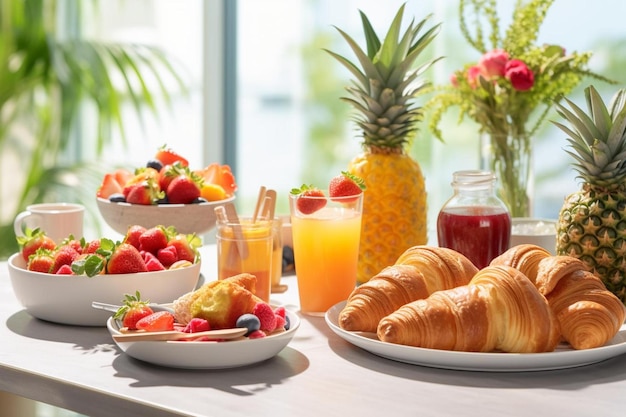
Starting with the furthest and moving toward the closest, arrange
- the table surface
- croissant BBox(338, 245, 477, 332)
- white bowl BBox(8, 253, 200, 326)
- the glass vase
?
the glass vase, white bowl BBox(8, 253, 200, 326), croissant BBox(338, 245, 477, 332), the table surface

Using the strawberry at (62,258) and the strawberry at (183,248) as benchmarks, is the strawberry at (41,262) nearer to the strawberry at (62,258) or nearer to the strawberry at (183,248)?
the strawberry at (62,258)

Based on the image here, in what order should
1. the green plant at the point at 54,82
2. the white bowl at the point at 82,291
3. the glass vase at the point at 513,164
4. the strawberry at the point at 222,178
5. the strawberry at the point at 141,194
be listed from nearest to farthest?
1. the white bowl at the point at 82,291
2. the strawberry at the point at 141,194
3. the strawberry at the point at 222,178
4. the glass vase at the point at 513,164
5. the green plant at the point at 54,82

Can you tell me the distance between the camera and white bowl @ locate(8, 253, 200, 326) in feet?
4.75

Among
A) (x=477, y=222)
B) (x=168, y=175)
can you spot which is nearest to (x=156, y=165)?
(x=168, y=175)

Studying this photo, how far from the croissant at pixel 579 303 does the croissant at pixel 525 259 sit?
2 centimetres

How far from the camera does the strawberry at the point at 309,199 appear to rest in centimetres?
156

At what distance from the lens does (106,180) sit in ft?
6.43

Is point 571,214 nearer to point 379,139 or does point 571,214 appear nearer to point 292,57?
point 379,139

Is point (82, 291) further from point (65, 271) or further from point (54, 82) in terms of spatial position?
point (54, 82)

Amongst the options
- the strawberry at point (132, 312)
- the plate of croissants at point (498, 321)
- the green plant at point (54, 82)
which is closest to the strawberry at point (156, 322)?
the strawberry at point (132, 312)

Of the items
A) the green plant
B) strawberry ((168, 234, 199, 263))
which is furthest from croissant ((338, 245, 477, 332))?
the green plant

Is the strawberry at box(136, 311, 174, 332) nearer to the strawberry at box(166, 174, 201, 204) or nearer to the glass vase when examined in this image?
the strawberry at box(166, 174, 201, 204)

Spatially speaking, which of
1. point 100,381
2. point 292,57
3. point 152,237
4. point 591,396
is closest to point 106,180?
point 152,237

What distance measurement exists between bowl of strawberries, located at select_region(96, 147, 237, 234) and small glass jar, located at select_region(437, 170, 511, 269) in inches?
20.2
